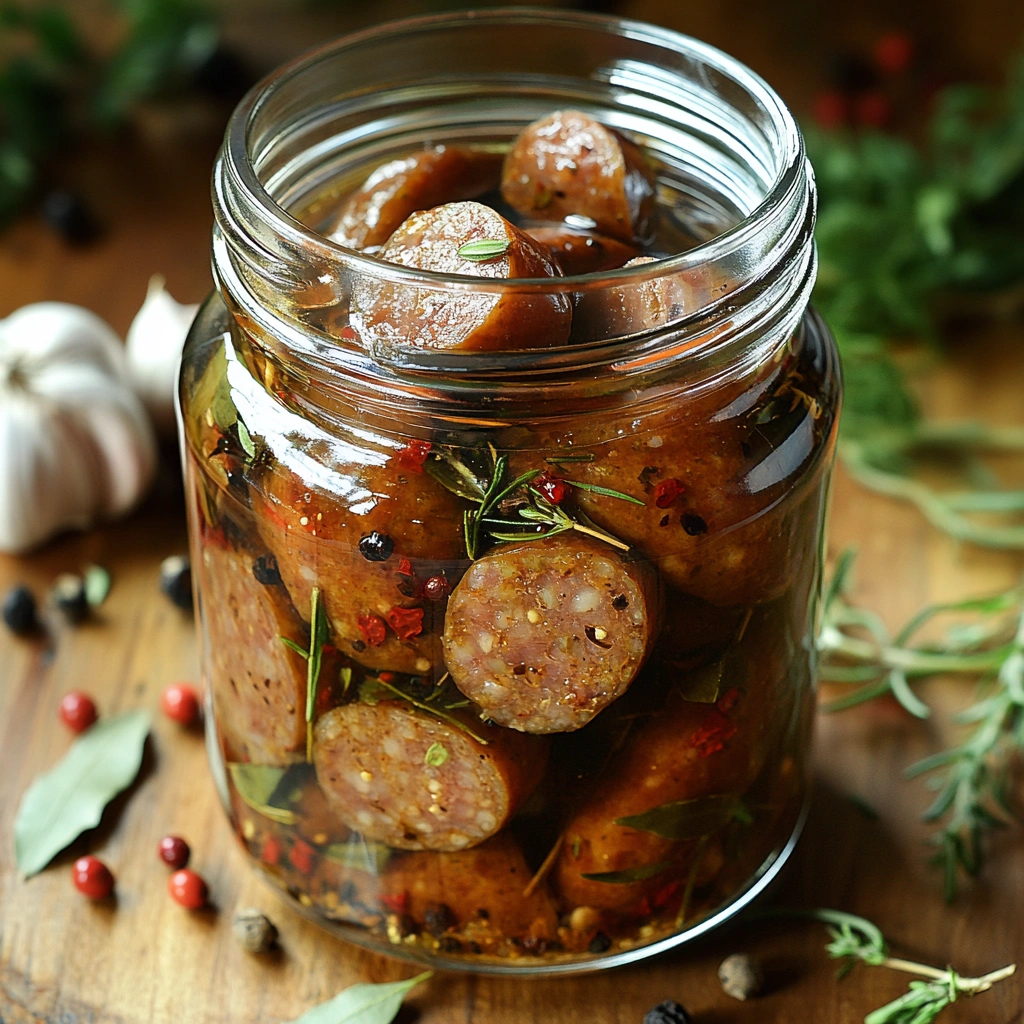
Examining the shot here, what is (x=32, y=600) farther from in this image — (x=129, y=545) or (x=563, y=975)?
(x=563, y=975)

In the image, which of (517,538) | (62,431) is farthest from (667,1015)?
(62,431)

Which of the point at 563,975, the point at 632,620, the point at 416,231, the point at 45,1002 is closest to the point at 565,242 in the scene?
the point at 416,231

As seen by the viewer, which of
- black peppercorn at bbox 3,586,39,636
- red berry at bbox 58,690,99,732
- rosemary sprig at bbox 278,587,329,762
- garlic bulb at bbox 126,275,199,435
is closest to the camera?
rosemary sprig at bbox 278,587,329,762

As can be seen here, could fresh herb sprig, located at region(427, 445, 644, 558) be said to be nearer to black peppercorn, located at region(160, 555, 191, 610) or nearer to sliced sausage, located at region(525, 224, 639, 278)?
sliced sausage, located at region(525, 224, 639, 278)

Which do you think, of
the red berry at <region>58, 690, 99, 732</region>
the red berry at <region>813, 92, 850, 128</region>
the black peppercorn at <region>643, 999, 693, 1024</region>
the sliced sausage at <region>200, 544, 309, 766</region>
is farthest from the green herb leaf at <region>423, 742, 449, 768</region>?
the red berry at <region>813, 92, 850, 128</region>

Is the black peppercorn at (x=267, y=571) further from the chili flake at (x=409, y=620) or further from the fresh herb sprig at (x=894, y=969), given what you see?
the fresh herb sprig at (x=894, y=969)

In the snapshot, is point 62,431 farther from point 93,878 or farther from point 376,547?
point 376,547
